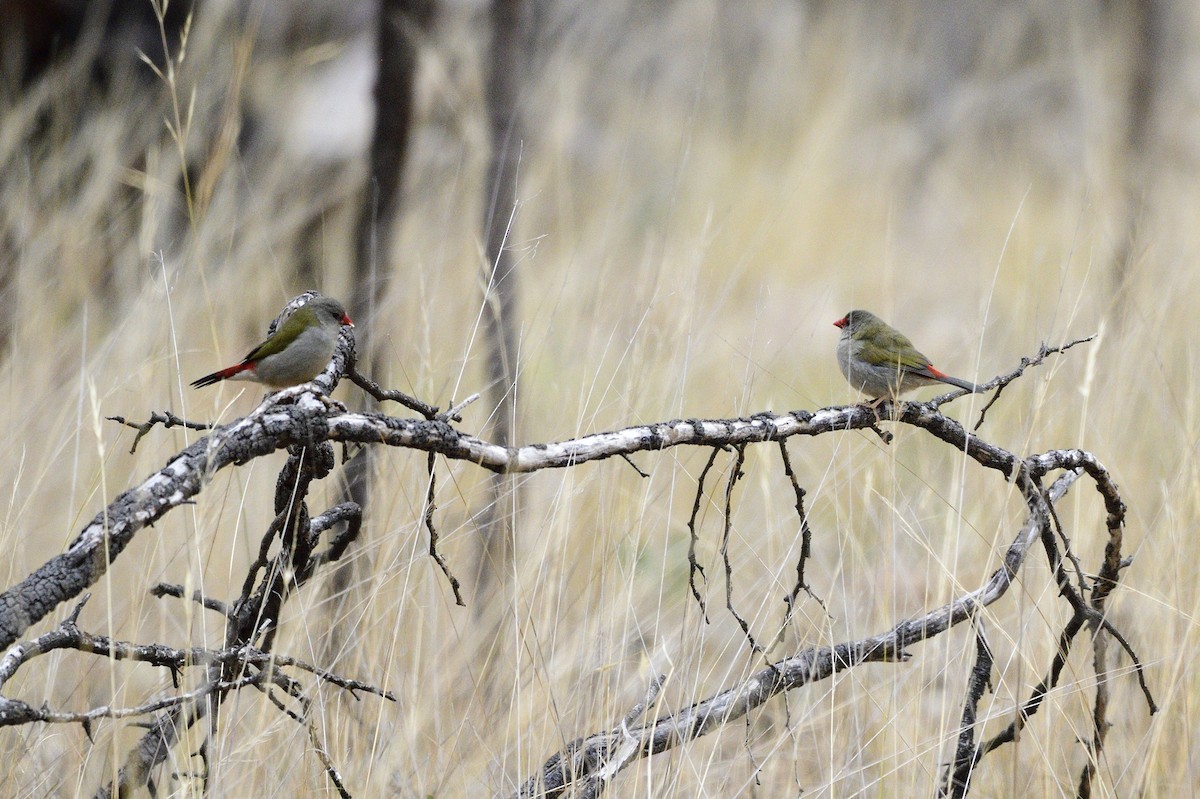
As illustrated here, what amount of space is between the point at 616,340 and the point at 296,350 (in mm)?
2038

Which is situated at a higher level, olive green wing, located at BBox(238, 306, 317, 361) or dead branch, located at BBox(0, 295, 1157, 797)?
olive green wing, located at BBox(238, 306, 317, 361)

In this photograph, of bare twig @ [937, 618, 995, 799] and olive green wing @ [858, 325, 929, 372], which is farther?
olive green wing @ [858, 325, 929, 372]

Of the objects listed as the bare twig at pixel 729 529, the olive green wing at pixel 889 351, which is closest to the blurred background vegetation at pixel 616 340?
the bare twig at pixel 729 529

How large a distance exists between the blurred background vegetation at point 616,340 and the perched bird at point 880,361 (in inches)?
8.2

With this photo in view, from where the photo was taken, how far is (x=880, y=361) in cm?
276

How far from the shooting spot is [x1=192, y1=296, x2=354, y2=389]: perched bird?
228 centimetres

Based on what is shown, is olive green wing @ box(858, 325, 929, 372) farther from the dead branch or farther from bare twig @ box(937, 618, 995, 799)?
bare twig @ box(937, 618, 995, 799)

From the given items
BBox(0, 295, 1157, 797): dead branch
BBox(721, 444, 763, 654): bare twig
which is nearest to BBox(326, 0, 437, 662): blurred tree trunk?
BBox(0, 295, 1157, 797): dead branch

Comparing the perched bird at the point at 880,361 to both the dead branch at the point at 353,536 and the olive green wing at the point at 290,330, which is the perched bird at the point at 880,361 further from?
the olive green wing at the point at 290,330

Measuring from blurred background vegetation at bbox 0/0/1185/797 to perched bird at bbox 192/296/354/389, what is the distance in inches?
9.2

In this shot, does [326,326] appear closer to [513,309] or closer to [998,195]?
[513,309]

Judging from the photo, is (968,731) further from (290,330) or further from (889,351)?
(290,330)

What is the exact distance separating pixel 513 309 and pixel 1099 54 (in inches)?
226

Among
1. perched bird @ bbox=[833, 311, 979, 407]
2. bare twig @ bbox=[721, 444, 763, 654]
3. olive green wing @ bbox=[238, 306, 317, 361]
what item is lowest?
bare twig @ bbox=[721, 444, 763, 654]
